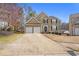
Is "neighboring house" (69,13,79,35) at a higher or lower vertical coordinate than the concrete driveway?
higher

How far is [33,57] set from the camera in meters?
6.02

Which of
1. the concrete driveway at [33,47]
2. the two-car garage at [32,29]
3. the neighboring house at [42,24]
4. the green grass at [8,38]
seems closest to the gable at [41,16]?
the neighboring house at [42,24]

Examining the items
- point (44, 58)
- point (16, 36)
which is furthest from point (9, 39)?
point (44, 58)

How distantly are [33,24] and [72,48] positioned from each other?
57 centimetres

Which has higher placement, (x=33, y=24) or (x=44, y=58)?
(x=33, y=24)

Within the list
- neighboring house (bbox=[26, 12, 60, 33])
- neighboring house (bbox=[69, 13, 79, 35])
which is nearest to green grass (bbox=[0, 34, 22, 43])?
neighboring house (bbox=[26, 12, 60, 33])

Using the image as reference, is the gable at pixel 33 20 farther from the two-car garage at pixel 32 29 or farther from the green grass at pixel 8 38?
the green grass at pixel 8 38

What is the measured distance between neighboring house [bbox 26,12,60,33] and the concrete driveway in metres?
0.10

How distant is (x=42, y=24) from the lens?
612 cm

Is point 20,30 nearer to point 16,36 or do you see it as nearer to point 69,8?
point 16,36

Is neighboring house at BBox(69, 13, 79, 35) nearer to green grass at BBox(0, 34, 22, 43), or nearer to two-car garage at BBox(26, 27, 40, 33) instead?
two-car garage at BBox(26, 27, 40, 33)

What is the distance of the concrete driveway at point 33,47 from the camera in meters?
6.02

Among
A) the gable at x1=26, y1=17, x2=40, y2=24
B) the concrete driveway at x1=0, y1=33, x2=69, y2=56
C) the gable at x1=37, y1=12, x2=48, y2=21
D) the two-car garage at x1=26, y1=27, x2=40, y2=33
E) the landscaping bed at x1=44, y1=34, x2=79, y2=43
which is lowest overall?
the concrete driveway at x1=0, y1=33, x2=69, y2=56

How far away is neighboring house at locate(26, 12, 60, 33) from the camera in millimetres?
6066
